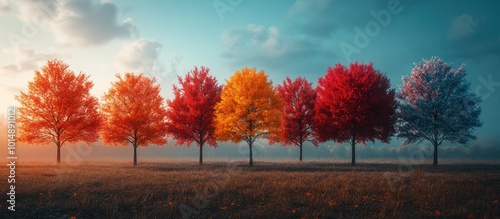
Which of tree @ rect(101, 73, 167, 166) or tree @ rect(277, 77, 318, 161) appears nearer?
tree @ rect(101, 73, 167, 166)

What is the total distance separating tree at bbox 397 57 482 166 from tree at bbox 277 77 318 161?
8688 millimetres

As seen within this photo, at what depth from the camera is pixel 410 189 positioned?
11172mm

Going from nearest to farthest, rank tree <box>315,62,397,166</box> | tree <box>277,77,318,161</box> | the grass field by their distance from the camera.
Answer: the grass field, tree <box>315,62,397,166</box>, tree <box>277,77,318,161</box>

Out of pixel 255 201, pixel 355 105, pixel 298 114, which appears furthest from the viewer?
pixel 298 114

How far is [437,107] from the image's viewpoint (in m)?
27.1

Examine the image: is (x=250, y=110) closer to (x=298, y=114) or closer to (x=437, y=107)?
(x=298, y=114)

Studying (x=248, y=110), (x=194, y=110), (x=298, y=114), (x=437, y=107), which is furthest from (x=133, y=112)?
(x=437, y=107)

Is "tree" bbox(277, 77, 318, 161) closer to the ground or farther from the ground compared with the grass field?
farther from the ground

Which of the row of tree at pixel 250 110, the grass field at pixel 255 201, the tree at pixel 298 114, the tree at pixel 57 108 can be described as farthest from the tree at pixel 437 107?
the tree at pixel 57 108

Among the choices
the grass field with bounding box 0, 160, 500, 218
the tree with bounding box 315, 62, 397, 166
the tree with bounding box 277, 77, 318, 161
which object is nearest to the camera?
the grass field with bounding box 0, 160, 500, 218

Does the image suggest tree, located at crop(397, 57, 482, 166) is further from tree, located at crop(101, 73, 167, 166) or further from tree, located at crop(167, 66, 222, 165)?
tree, located at crop(101, 73, 167, 166)

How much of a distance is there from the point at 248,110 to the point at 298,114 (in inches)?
292

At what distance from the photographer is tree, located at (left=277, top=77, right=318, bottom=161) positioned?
31.5 meters

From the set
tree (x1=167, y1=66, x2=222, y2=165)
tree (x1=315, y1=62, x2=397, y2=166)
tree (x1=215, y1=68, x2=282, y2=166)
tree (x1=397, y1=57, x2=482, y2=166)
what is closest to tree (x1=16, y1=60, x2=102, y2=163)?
tree (x1=167, y1=66, x2=222, y2=165)
